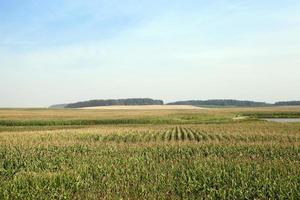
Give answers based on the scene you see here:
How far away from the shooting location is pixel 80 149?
2941 centimetres

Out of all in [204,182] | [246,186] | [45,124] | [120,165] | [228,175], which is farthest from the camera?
[45,124]

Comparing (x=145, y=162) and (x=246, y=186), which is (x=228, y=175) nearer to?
(x=246, y=186)

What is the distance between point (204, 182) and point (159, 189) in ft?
6.07

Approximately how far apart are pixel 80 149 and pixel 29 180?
1244 centimetres

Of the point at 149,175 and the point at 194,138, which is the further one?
the point at 194,138

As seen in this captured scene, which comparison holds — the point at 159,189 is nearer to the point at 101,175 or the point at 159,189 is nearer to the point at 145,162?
the point at 101,175

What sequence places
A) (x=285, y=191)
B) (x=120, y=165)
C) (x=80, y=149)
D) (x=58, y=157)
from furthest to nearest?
(x=80, y=149)
(x=58, y=157)
(x=120, y=165)
(x=285, y=191)

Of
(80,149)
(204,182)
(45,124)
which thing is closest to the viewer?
(204,182)

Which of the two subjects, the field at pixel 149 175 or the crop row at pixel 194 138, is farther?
the crop row at pixel 194 138

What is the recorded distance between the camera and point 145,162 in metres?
22.0

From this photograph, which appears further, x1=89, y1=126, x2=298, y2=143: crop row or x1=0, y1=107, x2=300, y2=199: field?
x1=89, y1=126, x2=298, y2=143: crop row

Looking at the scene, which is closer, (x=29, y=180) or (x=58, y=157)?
(x=29, y=180)

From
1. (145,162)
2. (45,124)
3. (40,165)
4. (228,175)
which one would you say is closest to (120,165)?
(145,162)

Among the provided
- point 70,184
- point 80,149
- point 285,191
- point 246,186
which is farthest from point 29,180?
point 80,149
